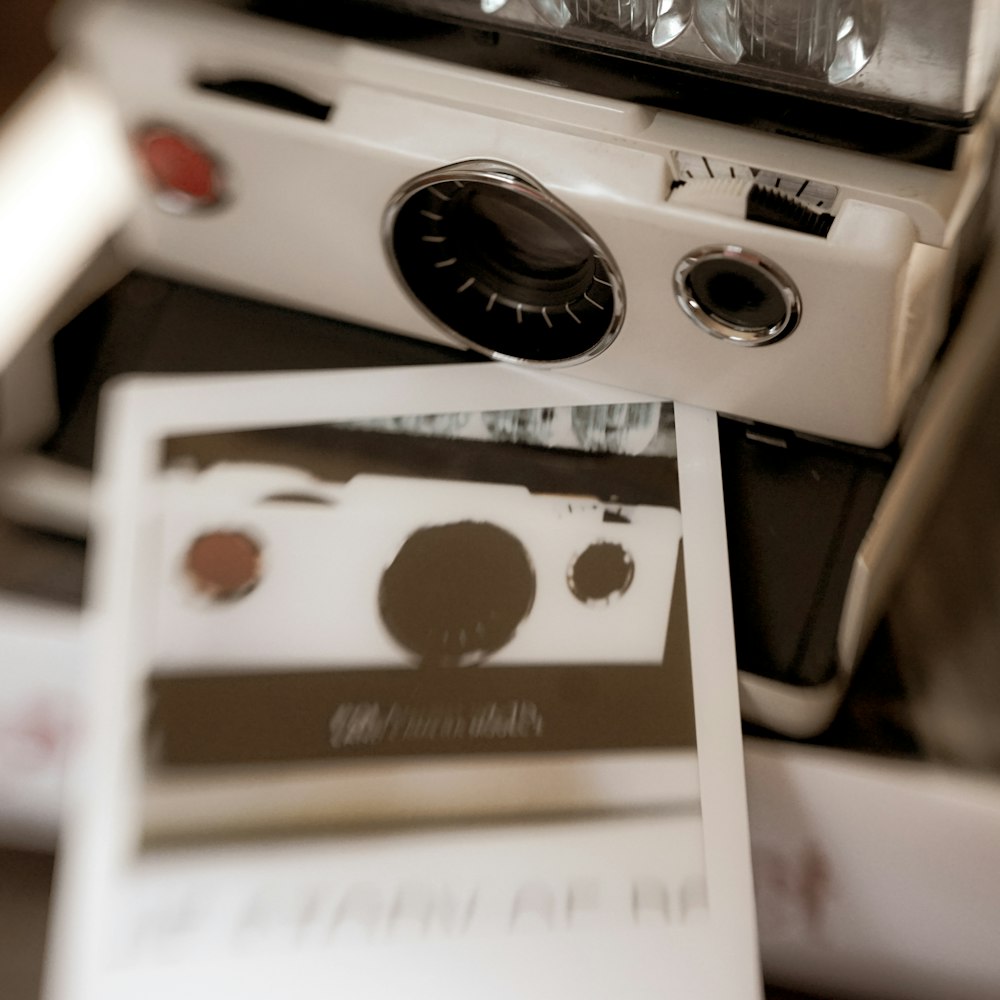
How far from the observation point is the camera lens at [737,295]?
53cm

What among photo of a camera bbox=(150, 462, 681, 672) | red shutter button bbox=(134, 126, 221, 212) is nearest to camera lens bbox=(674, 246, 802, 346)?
photo of a camera bbox=(150, 462, 681, 672)

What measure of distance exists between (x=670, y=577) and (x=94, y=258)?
1.45ft

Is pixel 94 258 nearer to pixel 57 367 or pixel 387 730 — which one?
pixel 57 367

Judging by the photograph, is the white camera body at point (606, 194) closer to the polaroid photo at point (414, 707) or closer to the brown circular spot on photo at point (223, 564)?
the polaroid photo at point (414, 707)

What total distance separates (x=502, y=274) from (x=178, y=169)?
20 centimetres

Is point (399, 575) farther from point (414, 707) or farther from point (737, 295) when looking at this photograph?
point (737, 295)

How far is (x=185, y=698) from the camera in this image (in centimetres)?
61

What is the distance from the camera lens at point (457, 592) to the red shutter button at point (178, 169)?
0.79ft

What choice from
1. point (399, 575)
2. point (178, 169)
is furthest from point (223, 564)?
point (178, 169)

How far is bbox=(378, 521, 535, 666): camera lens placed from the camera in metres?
0.60

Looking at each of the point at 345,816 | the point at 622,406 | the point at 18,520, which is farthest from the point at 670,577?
the point at 18,520

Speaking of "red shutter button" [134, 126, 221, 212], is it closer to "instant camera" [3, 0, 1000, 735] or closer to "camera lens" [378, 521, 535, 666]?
"instant camera" [3, 0, 1000, 735]

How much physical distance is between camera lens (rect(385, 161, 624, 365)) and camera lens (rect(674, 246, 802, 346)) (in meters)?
0.04

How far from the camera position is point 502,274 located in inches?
25.8
